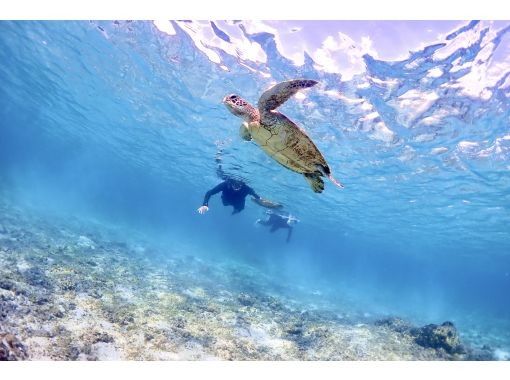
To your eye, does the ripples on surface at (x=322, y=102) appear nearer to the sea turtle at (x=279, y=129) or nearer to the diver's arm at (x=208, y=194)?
the diver's arm at (x=208, y=194)

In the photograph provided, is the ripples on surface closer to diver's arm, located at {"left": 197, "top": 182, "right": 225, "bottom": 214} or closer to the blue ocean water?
the blue ocean water

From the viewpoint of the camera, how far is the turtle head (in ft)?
15.3

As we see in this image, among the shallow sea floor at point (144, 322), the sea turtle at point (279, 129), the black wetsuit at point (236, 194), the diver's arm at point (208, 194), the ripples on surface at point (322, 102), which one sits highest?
the ripples on surface at point (322, 102)

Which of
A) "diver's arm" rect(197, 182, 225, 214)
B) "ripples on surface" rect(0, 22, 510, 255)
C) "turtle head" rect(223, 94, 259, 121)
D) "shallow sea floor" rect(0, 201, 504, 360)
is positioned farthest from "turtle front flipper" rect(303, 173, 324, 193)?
"ripples on surface" rect(0, 22, 510, 255)

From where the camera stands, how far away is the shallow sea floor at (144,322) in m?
6.68

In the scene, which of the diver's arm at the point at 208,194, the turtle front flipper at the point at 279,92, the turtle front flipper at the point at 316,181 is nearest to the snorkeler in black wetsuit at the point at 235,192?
the diver's arm at the point at 208,194

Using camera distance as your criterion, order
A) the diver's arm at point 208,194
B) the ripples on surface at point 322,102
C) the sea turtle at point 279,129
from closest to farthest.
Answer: the sea turtle at point 279,129, the diver's arm at point 208,194, the ripples on surface at point 322,102

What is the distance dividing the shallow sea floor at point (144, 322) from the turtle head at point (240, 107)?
546 centimetres

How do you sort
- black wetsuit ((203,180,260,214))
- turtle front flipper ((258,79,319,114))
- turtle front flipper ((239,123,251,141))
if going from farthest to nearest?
black wetsuit ((203,180,260,214)), turtle front flipper ((239,123,251,141)), turtle front flipper ((258,79,319,114))

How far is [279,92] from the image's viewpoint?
4145 mm

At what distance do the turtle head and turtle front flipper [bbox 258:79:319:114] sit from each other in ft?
1.13

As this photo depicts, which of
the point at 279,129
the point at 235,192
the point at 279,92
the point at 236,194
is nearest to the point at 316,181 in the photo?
the point at 279,129

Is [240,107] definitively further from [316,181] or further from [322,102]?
[322,102]
